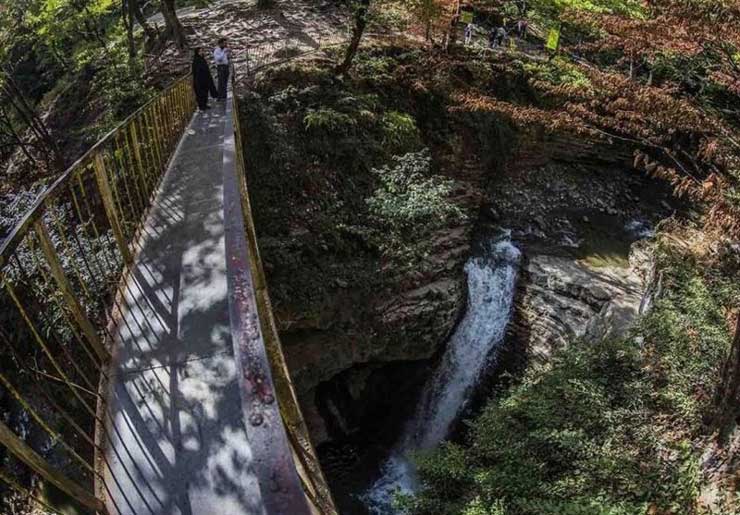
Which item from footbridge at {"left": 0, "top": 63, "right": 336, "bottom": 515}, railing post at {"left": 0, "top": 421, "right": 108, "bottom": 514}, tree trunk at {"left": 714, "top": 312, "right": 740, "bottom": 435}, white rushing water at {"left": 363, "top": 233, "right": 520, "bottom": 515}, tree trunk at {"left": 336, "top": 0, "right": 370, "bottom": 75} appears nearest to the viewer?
footbridge at {"left": 0, "top": 63, "right": 336, "bottom": 515}

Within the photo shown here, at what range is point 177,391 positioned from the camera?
3506 mm

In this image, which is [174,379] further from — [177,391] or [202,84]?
[202,84]

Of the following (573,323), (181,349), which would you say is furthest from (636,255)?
(181,349)

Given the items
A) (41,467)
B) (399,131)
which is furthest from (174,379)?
(399,131)

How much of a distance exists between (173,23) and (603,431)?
49.6 feet

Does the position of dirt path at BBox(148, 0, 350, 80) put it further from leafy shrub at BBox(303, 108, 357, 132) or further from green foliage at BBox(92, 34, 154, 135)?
leafy shrub at BBox(303, 108, 357, 132)

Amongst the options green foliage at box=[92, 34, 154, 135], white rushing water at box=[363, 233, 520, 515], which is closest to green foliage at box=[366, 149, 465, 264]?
white rushing water at box=[363, 233, 520, 515]

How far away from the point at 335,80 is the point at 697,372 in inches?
405

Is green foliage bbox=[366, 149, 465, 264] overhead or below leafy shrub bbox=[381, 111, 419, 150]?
below

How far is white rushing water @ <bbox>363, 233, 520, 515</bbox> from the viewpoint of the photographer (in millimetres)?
10188

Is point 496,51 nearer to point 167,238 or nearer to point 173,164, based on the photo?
point 173,164

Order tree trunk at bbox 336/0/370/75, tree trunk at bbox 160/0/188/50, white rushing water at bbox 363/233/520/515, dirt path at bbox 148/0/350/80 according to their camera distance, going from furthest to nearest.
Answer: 1. dirt path at bbox 148/0/350/80
2. tree trunk at bbox 160/0/188/50
3. tree trunk at bbox 336/0/370/75
4. white rushing water at bbox 363/233/520/515

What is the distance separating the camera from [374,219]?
10477 millimetres

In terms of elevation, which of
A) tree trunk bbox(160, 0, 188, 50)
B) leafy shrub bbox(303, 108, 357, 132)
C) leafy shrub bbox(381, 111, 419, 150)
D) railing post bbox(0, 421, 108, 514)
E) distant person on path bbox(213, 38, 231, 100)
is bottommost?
leafy shrub bbox(381, 111, 419, 150)
